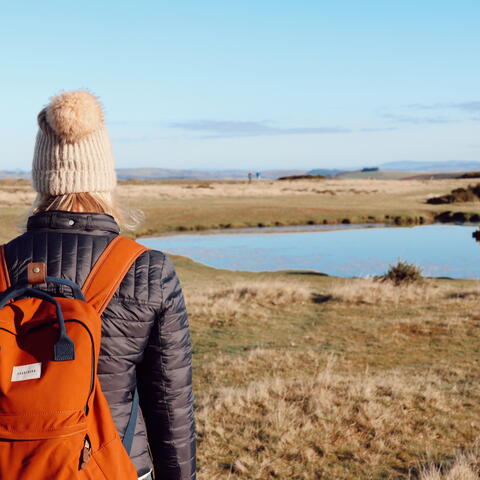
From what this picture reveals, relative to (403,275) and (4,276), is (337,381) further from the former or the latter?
(403,275)

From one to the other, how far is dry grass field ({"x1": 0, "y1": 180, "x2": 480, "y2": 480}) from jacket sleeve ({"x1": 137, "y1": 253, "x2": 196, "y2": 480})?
35.2 inches

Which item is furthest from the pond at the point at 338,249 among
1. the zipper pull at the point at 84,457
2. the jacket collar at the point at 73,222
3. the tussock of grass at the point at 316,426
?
the zipper pull at the point at 84,457

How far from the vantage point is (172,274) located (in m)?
2.44

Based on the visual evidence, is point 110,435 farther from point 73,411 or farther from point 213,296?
point 213,296

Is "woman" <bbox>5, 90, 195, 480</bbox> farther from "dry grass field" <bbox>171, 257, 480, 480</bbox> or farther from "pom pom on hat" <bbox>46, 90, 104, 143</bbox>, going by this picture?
"dry grass field" <bbox>171, 257, 480, 480</bbox>

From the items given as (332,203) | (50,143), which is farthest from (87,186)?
(332,203)

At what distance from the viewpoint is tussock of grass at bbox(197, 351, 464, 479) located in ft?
19.2

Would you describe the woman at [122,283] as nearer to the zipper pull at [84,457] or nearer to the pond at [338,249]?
the zipper pull at [84,457]

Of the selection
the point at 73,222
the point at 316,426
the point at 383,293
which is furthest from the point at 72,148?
the point at 383,293

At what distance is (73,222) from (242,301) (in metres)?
12.8

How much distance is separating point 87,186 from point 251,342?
381 inches

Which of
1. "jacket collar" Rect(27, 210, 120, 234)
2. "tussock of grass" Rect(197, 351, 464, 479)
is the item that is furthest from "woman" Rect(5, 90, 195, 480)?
"tussock of grass" Rect(197, 351, 464, 479)

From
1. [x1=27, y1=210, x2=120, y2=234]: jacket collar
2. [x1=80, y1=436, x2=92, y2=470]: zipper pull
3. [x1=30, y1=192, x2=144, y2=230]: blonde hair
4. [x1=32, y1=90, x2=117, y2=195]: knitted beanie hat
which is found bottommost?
[x1=80, y1=436, x2=92, y2=470]: zipper pull

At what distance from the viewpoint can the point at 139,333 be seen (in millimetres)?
2367
